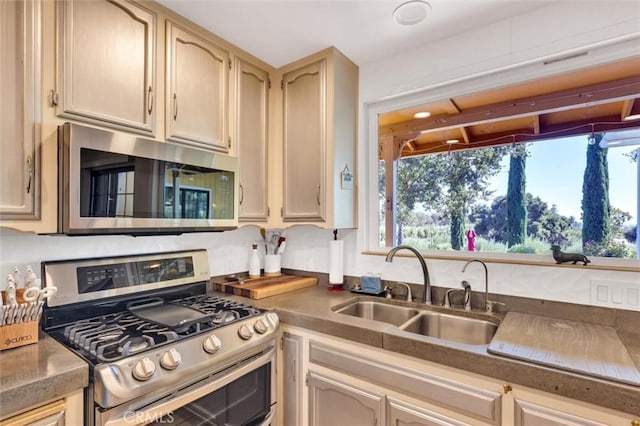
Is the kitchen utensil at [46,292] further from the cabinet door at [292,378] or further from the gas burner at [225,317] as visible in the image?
the cabinet door at [292,378]

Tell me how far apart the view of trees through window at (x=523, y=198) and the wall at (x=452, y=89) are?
0.52ft

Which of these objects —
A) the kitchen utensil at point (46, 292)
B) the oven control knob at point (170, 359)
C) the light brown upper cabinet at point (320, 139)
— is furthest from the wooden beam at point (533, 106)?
the kitchen utensil at point (46, 292)

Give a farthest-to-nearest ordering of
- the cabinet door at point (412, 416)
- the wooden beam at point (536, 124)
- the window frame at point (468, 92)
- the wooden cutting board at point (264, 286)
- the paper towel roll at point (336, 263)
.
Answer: the paper towel roll at point (336, 263) < the wooden cutting board at point (264, 286) < the wooden beam at point (536, 124) < the window frame at point (468, 92) < the cabinet door at point (412, 416)

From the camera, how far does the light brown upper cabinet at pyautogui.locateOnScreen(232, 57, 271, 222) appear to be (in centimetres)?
189

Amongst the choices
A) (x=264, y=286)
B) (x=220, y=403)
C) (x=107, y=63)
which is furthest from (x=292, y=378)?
(x=107, y=63)

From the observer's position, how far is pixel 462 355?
1.12 m

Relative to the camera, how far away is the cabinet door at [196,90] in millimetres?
1545

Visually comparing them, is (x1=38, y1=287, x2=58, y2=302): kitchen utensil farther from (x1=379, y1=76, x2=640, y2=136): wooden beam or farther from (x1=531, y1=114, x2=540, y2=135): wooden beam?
(x1=531, y1=114, x2=540, y2=135): wooden beam

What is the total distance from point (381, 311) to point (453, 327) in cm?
39

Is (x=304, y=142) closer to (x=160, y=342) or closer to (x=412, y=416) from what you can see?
(x=160, y=342)

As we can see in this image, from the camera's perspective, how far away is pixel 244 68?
192 centimetres

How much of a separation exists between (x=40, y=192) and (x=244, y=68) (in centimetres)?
126

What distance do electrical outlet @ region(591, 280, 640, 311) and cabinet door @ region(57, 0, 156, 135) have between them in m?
2.13

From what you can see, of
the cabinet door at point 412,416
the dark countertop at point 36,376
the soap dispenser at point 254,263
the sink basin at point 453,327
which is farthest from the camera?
the soap dispenser at point 254,263
